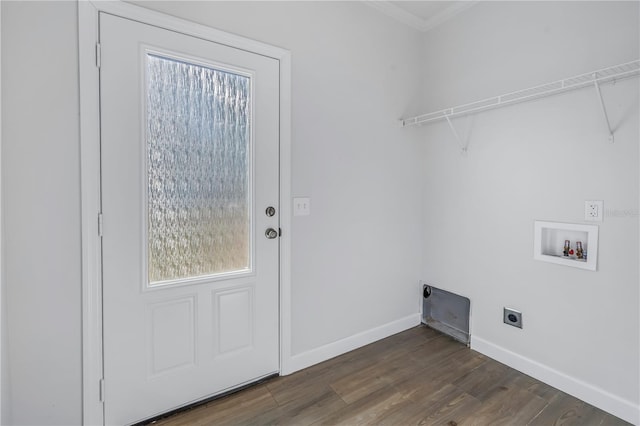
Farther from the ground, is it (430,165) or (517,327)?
(430,165)

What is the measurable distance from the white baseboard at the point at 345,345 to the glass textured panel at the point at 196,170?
0.77 metres

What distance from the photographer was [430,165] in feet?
8.57

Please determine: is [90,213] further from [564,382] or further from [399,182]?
[564,382]

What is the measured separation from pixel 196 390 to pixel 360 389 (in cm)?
96

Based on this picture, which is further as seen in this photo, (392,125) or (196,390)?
(392,125)

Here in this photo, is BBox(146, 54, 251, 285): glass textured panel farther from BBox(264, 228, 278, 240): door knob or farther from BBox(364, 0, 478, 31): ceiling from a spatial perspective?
BBox(364, 0, 478, 31): ceiling

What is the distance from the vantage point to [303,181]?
2006 mm

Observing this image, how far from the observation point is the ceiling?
2277 mm

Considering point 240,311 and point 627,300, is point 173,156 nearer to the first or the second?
point 240,311

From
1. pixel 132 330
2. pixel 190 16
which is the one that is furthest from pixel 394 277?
pixel 190 16

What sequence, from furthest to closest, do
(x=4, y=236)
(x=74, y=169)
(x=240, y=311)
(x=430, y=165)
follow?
(x=430, y=165)
(x=240, y=311)
(x=74, y=169)
(x=4, y=236)

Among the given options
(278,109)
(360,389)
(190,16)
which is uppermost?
(190,16)

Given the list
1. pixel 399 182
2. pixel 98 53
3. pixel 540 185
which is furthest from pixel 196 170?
pixel 540 185

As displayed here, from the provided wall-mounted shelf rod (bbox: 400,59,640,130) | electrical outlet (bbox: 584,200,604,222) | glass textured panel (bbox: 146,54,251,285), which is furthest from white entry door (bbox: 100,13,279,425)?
electrical outlet (bbox: 584,200,604,222)
